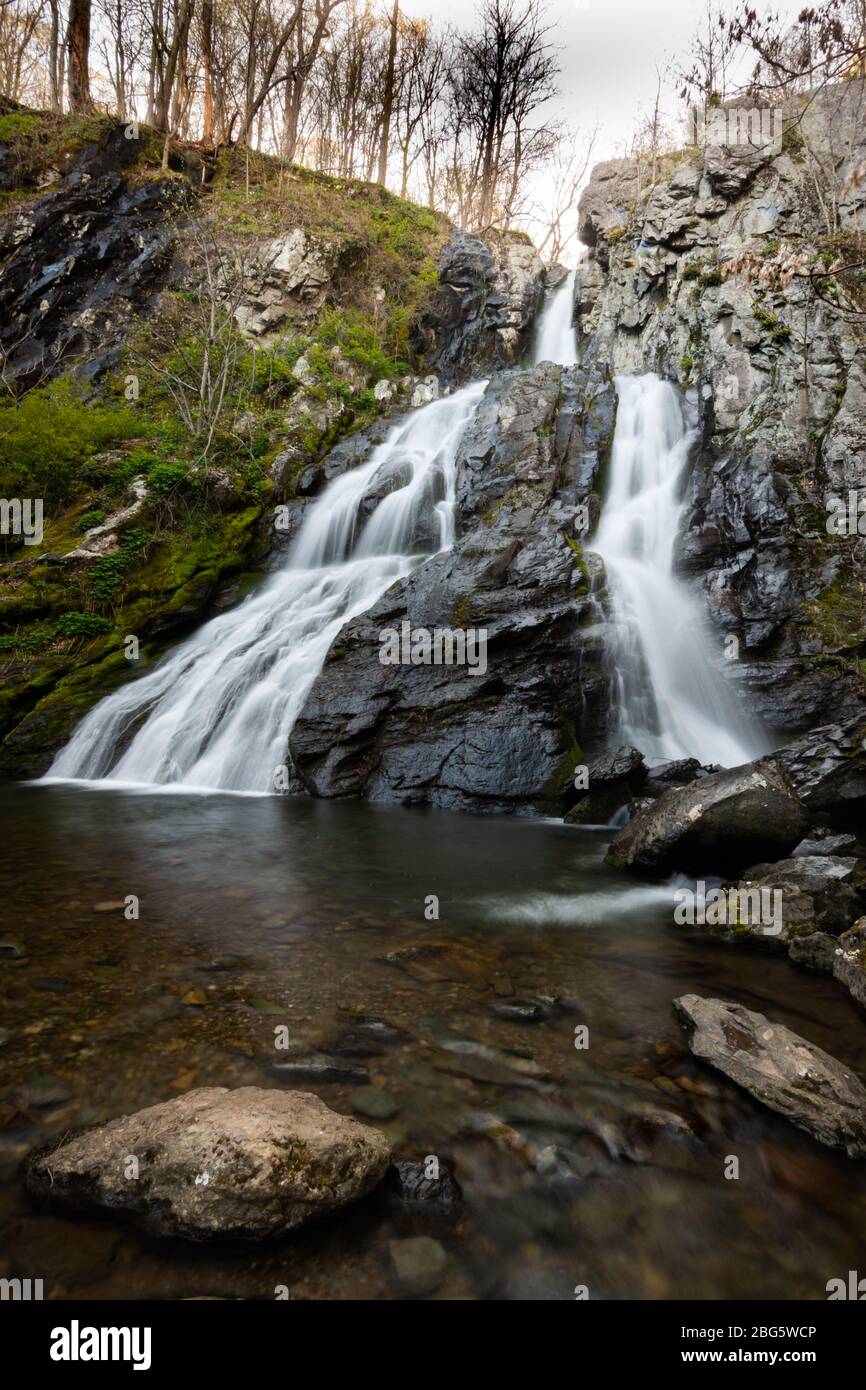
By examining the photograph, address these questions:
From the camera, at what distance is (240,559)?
15.0 metres

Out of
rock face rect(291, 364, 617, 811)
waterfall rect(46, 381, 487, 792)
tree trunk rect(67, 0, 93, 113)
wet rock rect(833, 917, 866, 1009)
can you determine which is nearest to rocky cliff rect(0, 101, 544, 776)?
waterfall rect(46, 381, 487, 792)

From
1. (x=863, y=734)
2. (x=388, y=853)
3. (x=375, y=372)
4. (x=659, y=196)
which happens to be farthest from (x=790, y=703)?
(x=659, y=196)

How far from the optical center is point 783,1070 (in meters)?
3.04

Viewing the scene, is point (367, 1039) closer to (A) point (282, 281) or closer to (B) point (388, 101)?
(A) point (282, 281)

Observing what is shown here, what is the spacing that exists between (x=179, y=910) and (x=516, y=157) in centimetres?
3976

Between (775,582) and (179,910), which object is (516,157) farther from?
(179,910)

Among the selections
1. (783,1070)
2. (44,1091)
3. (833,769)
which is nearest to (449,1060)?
(783,1070)

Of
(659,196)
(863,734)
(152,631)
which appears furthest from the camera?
(659,196)

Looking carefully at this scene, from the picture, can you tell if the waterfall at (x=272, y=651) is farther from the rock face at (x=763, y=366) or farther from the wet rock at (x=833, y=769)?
the wet rock at (x=833, y=769)

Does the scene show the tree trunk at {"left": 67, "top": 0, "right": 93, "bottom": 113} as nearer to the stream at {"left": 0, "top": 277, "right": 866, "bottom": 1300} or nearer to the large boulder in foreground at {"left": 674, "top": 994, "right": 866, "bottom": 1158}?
the stream at {"left": 0, "top": 277, "right": 866, "bottom": 1300}
